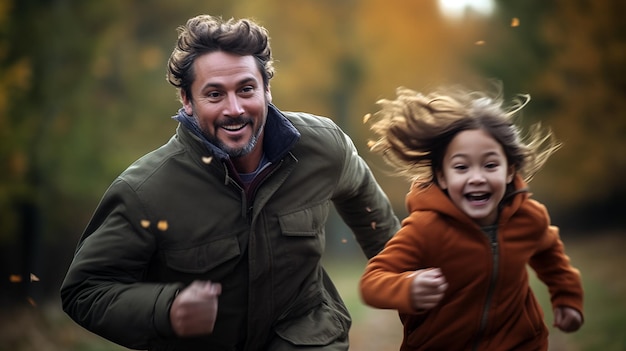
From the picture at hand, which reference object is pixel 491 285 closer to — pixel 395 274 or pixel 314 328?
pixel 395 274

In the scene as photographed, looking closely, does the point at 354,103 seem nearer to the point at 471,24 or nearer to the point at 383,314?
the point at 471,24

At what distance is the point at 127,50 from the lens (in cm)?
1462

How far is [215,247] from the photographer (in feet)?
15.8

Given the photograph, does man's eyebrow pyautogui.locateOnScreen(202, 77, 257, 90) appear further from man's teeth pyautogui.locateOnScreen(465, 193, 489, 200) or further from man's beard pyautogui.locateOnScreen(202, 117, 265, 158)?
man's teeth pyautogui.locateOnScreen(465, 193, 489, 200)

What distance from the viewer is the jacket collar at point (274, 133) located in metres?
4.96

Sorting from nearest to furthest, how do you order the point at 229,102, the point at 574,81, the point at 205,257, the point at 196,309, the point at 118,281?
the point at 196,309 < the point at 118,281 < the point at 205,257 < the point at 229,102 < the point at 574,81

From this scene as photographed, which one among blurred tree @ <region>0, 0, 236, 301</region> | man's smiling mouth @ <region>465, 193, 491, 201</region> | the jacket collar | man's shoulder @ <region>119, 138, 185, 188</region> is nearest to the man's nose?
the jacket collar

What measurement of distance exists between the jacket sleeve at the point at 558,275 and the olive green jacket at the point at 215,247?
43.8 inches

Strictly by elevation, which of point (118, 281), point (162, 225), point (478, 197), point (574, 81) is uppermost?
point (574, 81)

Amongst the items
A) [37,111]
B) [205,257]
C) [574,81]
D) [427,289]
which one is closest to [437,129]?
[427,289]

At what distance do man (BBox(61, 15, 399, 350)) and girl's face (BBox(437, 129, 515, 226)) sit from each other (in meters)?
0.86

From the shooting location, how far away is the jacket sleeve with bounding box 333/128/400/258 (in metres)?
5.68

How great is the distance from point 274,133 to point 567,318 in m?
1.77

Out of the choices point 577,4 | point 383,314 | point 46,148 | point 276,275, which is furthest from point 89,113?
point 276,275
